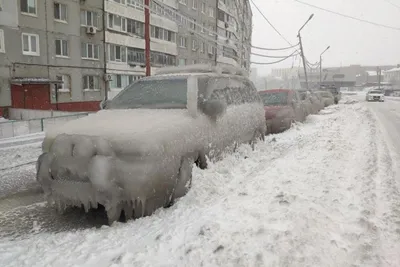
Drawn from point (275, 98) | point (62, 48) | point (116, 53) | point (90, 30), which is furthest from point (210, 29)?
point (275, 98)

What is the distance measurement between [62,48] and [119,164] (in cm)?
2540

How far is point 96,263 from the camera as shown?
114 inches

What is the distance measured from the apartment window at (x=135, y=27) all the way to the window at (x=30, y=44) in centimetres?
1125

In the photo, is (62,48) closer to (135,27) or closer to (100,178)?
(135,27)

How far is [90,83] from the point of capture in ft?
95.5

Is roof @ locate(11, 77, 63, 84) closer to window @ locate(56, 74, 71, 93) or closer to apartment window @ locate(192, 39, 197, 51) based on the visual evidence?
window @ locate(56, 74, 71, 93)

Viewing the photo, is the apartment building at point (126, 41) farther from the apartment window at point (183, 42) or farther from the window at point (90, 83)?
the apartment window at point (183, 42)

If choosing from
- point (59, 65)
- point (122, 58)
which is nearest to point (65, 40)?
point (59, 65)

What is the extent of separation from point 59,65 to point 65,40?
2.13m

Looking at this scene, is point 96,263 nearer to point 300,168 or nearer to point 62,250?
point 62,250

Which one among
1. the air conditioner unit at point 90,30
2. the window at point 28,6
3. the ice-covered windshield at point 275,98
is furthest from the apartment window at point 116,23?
the ice-covered windshield at point 275,98

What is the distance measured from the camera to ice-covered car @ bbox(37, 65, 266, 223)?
3578 millimetres

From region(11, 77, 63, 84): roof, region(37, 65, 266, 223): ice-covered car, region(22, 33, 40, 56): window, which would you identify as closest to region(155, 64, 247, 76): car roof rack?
region(37, 65, 266, 223): ice-covered car

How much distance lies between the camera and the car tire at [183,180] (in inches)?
165
